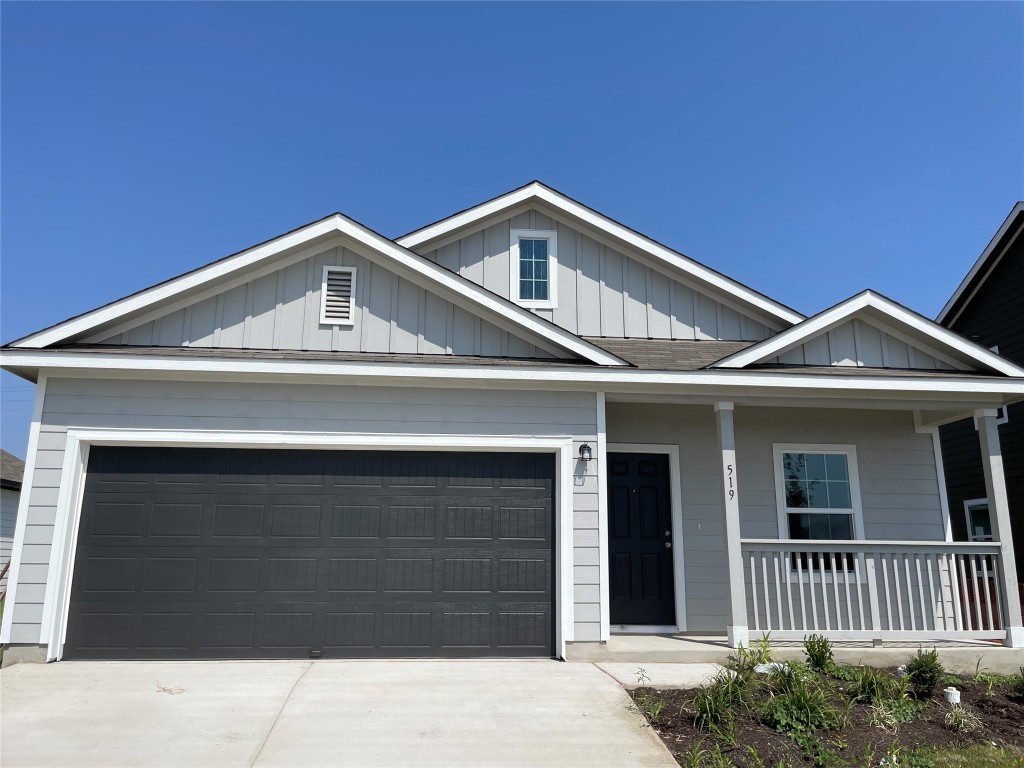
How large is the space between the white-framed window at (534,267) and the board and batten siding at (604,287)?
8cm

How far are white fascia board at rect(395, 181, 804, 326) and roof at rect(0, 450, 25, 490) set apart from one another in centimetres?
1138

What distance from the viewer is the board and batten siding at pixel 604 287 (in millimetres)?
10391

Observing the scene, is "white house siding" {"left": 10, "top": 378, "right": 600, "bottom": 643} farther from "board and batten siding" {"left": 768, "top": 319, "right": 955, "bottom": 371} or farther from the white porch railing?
"board and batten siding" {"left": 768, "top": 319, "right": 955, "bottom": 371}

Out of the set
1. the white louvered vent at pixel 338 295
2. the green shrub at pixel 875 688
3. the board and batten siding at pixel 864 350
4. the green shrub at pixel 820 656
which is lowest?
the green shrub at pixel 875 688

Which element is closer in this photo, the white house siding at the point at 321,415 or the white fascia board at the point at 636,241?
the white house siding at the point at 321,415

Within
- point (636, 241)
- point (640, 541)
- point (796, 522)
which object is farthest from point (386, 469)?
point (796, 522)

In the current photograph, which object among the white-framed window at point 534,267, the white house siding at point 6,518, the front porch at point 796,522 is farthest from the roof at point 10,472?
the front porch at point 796,522

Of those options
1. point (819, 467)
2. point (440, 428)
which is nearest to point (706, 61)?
point (819, 467)

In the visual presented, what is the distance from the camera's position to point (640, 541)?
31.0ft

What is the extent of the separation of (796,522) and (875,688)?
3488 mm

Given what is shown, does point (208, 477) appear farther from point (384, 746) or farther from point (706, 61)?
point (706, 61)

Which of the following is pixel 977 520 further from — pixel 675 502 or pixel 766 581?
pixel 766 581

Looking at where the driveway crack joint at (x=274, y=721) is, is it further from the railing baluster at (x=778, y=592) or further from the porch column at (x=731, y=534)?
the railing baluster at (x=778, y=592)

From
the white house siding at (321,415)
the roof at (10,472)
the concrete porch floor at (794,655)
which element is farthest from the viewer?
the roof at (10,472)
